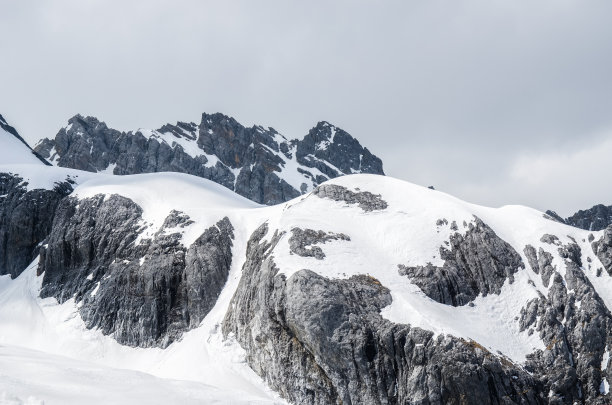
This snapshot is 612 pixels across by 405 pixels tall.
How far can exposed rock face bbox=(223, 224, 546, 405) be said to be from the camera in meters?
27.0

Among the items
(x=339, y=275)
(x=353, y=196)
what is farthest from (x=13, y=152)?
(x=339, y=275)

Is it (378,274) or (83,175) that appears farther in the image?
(83,175)

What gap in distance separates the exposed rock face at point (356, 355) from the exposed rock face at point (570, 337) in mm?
2023

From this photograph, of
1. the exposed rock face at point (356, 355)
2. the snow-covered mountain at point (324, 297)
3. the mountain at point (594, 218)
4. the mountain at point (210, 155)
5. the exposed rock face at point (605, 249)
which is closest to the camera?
the exposed rock face at point (356, 355)

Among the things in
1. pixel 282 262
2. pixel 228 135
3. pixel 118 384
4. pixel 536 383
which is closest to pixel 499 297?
pixel 536 383

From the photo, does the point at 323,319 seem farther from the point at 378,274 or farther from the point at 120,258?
the point at 120,258

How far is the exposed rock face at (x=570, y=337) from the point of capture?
28.6 m

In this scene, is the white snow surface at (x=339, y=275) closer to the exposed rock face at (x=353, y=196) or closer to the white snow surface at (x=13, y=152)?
the exposed rock face at (x=353, y=196)

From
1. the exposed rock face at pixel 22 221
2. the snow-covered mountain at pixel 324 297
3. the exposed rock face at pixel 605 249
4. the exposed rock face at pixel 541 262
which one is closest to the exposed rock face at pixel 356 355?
the snow-covered mountain at pixel 324 297

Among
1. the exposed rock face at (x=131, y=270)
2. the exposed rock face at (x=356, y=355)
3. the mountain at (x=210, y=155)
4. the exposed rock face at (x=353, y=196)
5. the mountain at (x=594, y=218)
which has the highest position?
the mountain at (x=210, y=155)

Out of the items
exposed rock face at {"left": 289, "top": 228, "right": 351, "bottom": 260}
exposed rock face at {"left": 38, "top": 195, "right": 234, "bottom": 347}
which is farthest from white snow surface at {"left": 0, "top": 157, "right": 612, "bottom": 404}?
exposed rock face at {"left": 38, "top": 195, "right": 234, "bottom": 347}

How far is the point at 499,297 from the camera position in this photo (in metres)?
35.4

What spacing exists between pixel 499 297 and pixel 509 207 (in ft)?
46.7

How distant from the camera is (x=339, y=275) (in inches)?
1329
